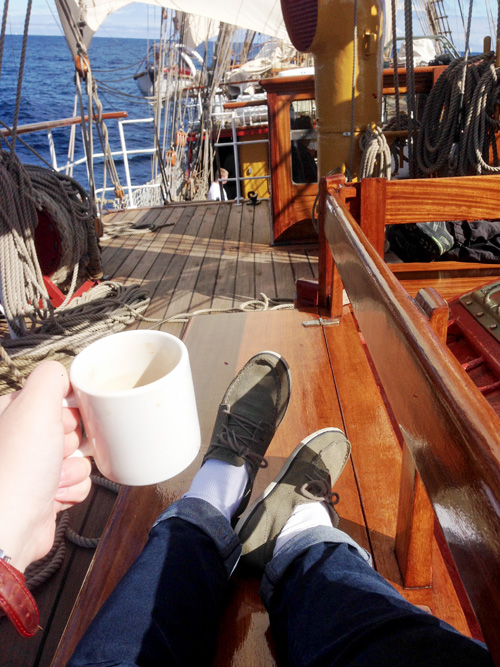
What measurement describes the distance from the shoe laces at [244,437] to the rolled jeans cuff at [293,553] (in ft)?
0.87

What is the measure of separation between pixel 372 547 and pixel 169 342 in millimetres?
643

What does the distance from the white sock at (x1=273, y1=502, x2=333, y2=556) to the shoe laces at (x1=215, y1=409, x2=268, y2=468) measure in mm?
157

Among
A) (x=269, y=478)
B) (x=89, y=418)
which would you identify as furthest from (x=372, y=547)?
(x=89, y=418)

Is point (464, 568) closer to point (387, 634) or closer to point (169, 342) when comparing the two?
point (387, 634)

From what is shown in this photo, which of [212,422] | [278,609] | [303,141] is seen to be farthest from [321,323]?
[303,141]

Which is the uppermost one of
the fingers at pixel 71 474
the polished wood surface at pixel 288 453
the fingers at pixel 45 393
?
the fingers at pixel 45 393

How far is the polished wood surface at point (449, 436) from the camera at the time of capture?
0.43 m

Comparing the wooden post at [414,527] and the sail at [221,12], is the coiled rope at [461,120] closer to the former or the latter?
the wooden post at [414,527]

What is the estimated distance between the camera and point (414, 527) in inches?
34.7

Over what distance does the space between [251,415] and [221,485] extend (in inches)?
9.2

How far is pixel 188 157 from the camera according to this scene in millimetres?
10289

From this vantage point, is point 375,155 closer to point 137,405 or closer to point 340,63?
point 340,63

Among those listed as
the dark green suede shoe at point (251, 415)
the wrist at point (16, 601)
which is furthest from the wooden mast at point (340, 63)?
the wrist at point (16, 601)

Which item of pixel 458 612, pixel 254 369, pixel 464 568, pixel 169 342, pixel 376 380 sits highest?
pixel 169 342
